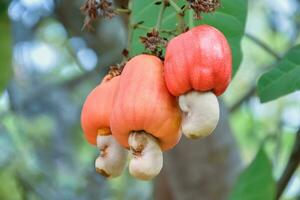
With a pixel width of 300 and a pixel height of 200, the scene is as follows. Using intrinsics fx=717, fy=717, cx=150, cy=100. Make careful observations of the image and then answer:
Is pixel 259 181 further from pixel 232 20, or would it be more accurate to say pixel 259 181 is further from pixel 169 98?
pixel 169 98

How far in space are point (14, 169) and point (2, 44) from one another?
1.01 m

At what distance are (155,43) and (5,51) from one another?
0.59m

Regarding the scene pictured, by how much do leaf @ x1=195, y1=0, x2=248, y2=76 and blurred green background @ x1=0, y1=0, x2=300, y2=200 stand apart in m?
0.33

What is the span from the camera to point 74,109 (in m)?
3.22

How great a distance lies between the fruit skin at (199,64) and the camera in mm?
755

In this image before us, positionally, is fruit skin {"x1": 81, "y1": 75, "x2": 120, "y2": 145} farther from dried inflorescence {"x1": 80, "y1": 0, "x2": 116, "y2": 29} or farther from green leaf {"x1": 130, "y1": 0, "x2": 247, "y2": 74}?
green leaf {"x1": 130, "y1": 0, "x2": 247, "y2": 74}

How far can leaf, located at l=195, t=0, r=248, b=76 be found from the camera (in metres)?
1.07

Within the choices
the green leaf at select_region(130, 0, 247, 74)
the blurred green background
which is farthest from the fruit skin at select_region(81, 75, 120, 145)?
the blurred green background

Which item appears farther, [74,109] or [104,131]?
[74,109]

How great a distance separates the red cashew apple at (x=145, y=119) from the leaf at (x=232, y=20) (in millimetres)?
302

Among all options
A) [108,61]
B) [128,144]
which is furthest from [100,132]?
[108,61]

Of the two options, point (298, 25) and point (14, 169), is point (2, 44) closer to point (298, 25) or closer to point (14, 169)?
point (14, 169)

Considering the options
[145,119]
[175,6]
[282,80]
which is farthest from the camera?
[282,80]

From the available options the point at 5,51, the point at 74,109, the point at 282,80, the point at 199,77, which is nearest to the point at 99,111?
the point at 199,77
